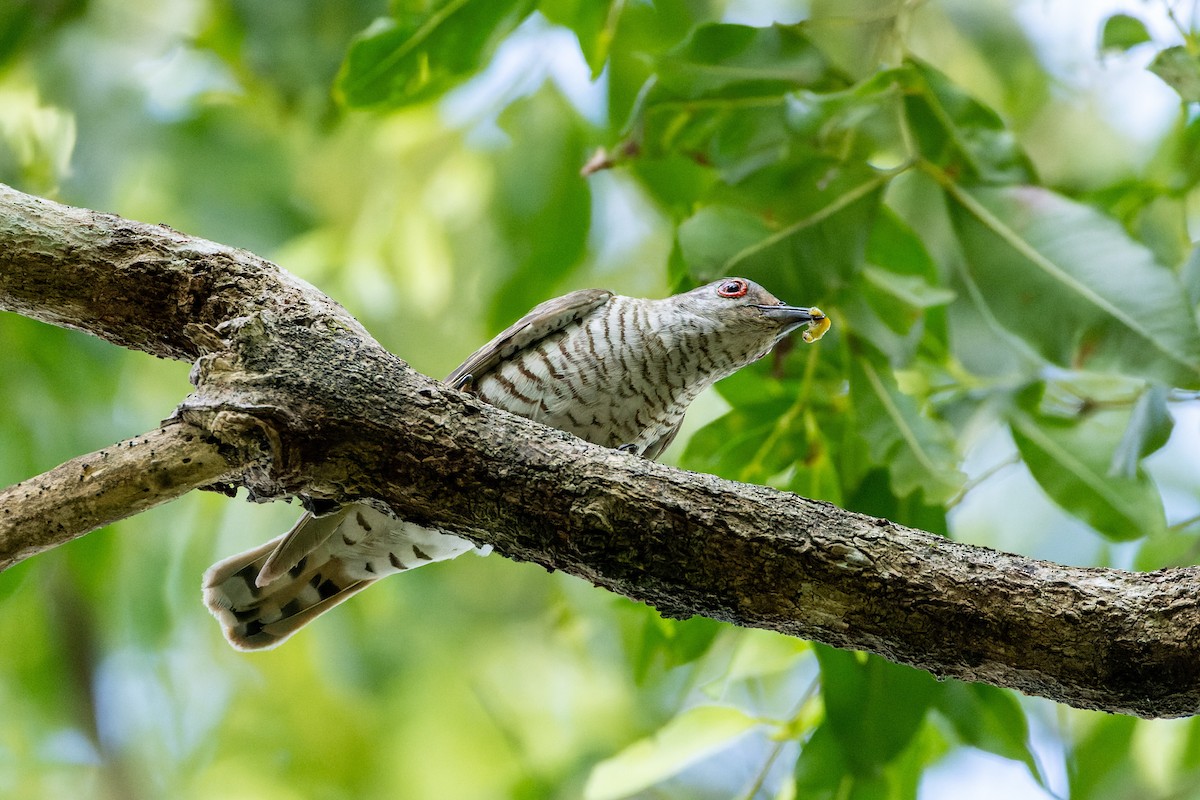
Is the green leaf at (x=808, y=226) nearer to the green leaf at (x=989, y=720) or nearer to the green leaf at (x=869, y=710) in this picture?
the green leaf at (x=869, y=710)

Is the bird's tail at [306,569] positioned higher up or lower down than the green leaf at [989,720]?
higher up

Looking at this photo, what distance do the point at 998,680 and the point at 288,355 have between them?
1.28 m

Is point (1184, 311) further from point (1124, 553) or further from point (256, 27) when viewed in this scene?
point (256, 27)

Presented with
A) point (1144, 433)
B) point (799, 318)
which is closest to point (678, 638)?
point (799, 318)

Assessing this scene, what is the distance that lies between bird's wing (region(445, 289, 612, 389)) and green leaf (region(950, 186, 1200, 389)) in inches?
39.7

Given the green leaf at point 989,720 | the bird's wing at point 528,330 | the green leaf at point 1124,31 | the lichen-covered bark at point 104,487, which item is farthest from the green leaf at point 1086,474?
the lichen-covered bark at point 104,487

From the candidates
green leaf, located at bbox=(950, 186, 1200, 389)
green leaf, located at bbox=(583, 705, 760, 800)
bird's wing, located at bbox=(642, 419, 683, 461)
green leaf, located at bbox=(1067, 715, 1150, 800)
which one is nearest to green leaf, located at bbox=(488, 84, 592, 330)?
bird's wing, located at bbox=(642, 419, 683, 461)

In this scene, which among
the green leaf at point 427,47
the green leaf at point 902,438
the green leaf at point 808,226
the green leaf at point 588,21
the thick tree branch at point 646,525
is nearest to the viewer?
the thick tree branch at point 646,525

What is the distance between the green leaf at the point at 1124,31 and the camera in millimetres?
2537

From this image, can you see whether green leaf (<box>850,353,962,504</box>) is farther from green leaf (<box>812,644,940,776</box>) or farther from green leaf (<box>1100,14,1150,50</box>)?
green leaf (<box>1100,14,1150,50</box>)

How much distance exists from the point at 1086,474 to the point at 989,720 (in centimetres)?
65

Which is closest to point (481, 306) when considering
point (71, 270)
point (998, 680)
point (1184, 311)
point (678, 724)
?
point (678, 724)

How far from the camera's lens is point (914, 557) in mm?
1674

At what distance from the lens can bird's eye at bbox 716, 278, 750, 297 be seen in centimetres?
276
